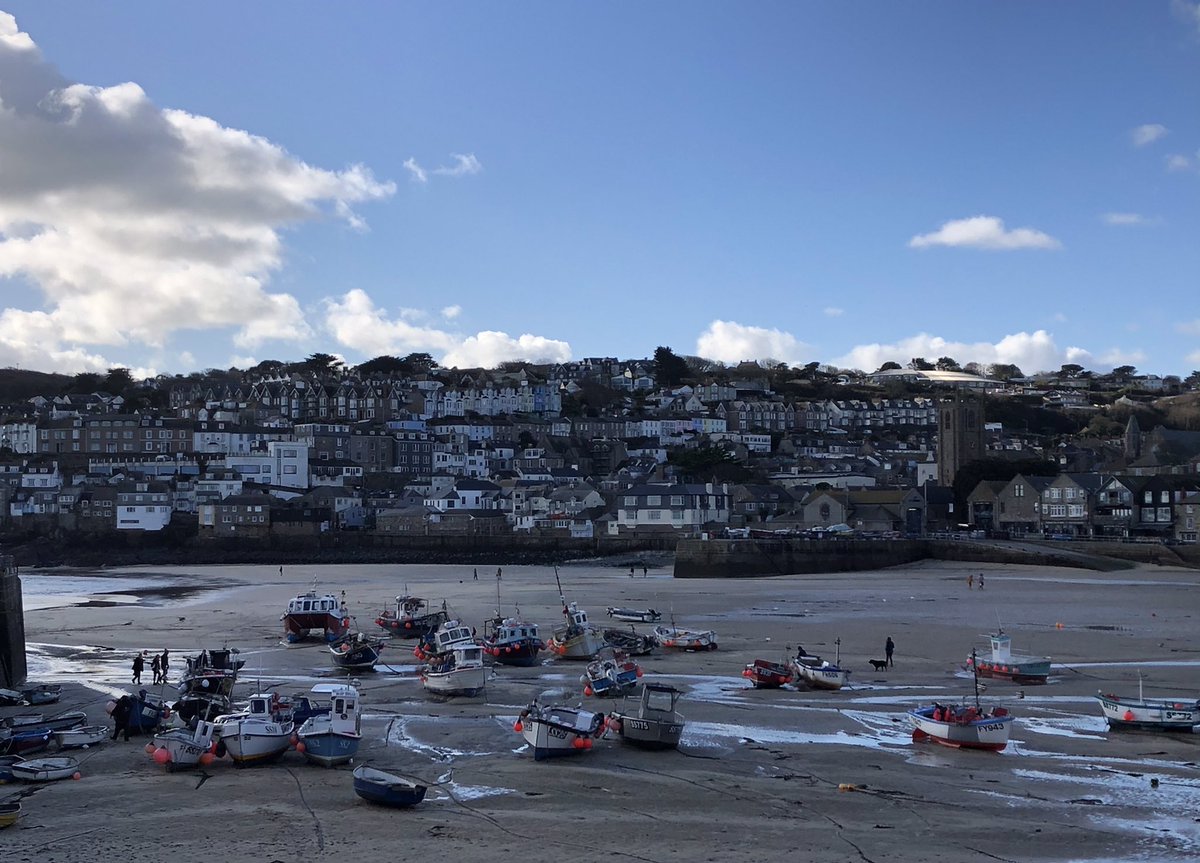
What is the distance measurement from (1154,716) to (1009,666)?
5.70m

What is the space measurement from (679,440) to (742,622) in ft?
324

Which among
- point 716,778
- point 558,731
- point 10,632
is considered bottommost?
point 716,778

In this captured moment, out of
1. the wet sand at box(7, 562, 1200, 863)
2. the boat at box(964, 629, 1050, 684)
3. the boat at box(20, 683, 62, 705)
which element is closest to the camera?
the wet sand at box(7, 562, 1200, 863)

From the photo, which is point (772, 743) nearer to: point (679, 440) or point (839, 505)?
point (839, 505)

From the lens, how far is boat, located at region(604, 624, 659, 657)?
3102cm

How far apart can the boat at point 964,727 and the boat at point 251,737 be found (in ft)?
33.7

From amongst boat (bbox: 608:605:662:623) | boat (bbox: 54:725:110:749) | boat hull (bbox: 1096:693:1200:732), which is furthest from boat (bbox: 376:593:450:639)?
boat hull (bbox: 1096:693:1200:732)

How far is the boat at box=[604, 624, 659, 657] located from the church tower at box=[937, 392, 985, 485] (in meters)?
55.5

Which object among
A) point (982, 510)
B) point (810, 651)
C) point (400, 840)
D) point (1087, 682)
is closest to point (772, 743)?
point (400, 840)

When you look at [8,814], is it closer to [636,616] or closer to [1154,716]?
[1154,716]

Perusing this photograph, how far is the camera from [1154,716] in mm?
20094

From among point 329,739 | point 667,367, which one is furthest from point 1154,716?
point 667,367

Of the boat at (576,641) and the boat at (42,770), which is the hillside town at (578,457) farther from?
the boat at (42,770)

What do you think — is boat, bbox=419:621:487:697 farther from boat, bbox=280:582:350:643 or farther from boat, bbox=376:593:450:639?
boat, bbox=280:582:350:643
